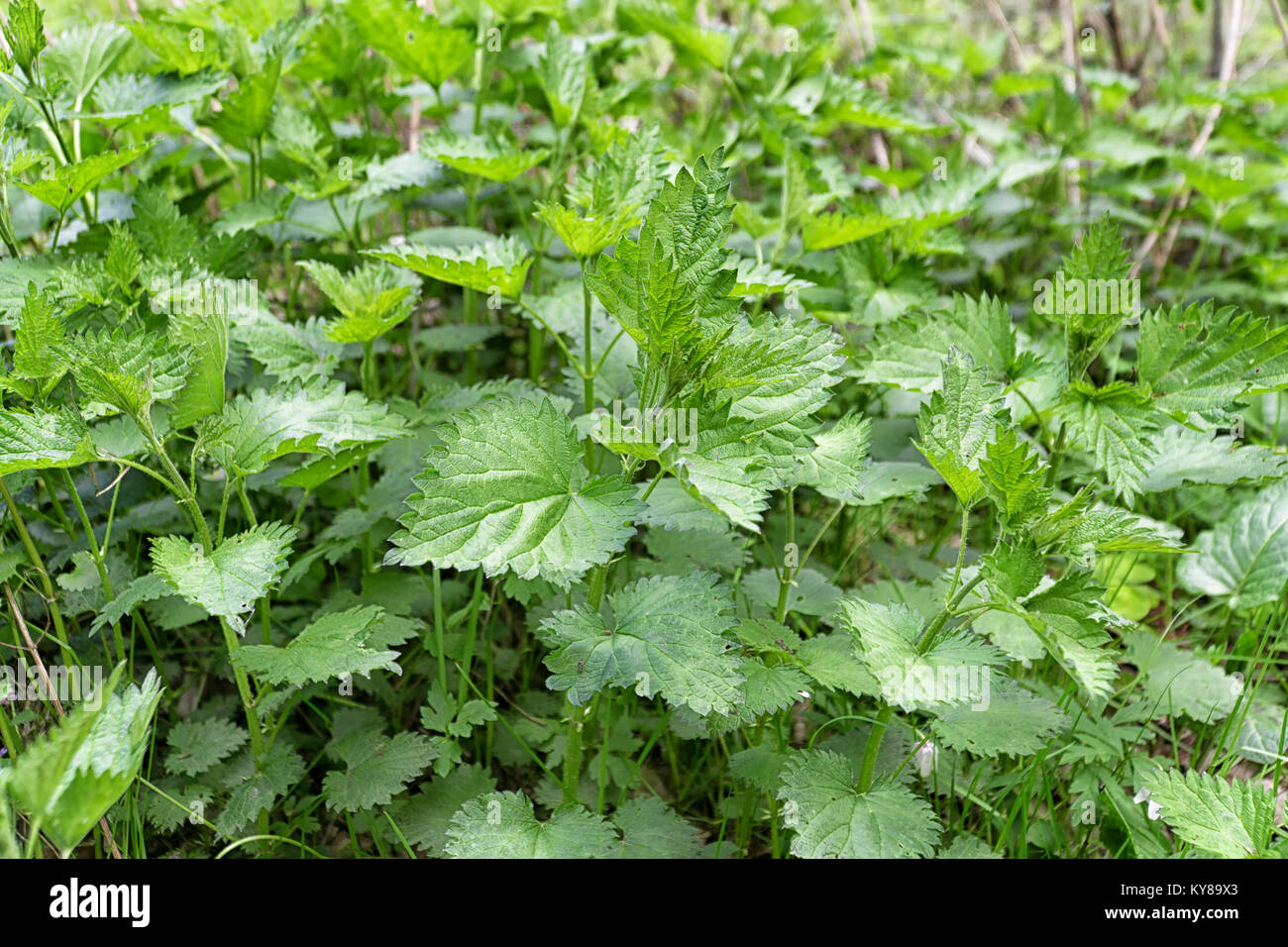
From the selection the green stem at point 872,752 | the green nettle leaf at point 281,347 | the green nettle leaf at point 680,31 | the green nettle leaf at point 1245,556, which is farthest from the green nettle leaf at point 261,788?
the green nettle leaf at point 680,31

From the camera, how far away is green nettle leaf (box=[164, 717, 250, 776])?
162 cm

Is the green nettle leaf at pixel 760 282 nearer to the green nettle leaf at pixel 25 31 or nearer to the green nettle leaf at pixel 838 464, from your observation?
the green nettle leaf at pixel 838 464

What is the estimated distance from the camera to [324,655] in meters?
1.41

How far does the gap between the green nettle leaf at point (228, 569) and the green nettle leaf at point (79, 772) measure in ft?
0.56

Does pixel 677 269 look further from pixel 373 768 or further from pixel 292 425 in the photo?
pixel 373 768

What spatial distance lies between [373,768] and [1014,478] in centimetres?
113

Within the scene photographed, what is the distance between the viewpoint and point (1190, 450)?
5.90ft

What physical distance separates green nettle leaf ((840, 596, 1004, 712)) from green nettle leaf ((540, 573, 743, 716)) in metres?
0.18

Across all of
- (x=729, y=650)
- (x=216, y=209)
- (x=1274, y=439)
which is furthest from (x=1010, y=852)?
(x=216, y=209)

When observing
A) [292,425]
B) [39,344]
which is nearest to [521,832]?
[292,425]

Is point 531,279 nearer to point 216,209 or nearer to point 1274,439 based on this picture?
point 216,209

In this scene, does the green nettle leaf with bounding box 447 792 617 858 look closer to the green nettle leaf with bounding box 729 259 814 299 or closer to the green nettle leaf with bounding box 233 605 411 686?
the green nettle leaf with bounding box 233 605 411 686

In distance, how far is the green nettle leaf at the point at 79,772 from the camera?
1018mm
